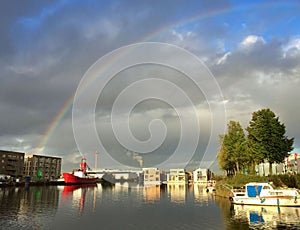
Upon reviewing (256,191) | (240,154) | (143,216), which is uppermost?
(240,154)

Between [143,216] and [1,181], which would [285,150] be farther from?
[1,181]

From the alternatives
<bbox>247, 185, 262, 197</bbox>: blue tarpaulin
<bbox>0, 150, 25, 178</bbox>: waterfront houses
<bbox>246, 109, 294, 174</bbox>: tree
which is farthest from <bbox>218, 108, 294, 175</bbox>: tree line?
<bbox>0, 150, 25, 178</bbox>: waterfront houses

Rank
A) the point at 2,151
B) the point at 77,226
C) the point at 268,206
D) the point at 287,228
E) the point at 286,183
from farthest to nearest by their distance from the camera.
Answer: the point at 2,151 → the point at 286,183 → the point at 268,206 → the point at 77,226 → the point at 287,228

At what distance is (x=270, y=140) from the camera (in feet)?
220

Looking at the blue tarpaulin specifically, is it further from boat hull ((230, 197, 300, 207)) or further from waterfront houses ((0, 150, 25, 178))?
waterfront houses ((0, 150, 25, 178))

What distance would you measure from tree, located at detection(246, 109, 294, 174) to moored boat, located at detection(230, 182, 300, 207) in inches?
667

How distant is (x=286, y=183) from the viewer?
59250mm

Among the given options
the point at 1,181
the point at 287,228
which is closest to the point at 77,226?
the point at 287,228

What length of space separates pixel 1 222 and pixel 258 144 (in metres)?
57.2

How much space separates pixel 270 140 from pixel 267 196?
20.7m

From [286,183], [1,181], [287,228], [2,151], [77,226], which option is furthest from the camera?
[2,151]

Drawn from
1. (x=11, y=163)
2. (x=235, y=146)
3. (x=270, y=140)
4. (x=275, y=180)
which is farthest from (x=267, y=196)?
(x=11, y=163)

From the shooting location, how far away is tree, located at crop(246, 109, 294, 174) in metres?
66.7

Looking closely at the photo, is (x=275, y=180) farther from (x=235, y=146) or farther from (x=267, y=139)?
(x=235, y=146)
